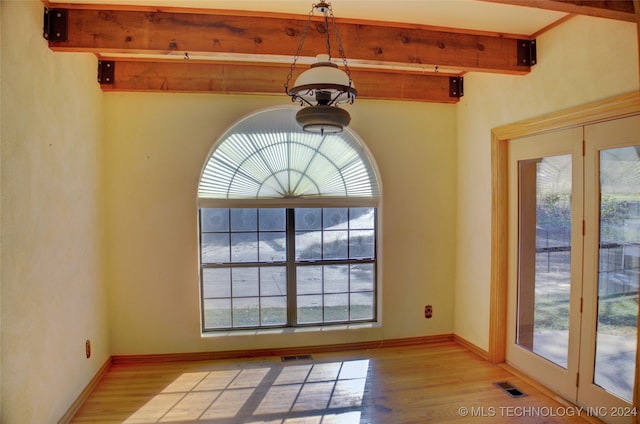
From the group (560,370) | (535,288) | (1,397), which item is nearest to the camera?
(1,397)

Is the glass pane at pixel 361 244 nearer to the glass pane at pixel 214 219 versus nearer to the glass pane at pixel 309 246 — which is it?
the glass pane at pixel 309 246

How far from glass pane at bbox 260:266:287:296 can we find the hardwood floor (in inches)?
25.0

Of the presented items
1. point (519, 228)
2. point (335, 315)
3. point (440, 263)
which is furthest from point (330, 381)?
point (519, 228)

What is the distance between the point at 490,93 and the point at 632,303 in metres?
2.04

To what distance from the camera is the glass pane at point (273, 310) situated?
3895 millimetres

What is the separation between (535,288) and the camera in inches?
126

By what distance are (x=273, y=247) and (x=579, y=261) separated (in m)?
2.59

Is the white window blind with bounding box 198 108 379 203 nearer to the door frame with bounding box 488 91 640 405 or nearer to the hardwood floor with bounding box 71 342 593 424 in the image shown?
the door frame with bounding box 488 91 640 405

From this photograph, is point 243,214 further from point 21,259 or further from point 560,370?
point 560,370

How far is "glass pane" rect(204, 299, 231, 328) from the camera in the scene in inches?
150

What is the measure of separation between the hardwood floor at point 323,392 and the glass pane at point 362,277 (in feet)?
2.15

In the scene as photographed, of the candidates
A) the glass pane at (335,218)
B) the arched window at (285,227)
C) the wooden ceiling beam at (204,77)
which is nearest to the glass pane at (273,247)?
the arched window at (285,227)

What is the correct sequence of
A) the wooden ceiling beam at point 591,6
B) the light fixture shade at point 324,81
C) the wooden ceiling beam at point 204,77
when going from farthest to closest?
the wooden ceiling beam at point 204,77
the wooden ceiling beam at point 591,6
the light fixture shade at point 324,81

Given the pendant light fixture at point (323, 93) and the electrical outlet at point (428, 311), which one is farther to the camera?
the electrical outlet at point (428, 311)
